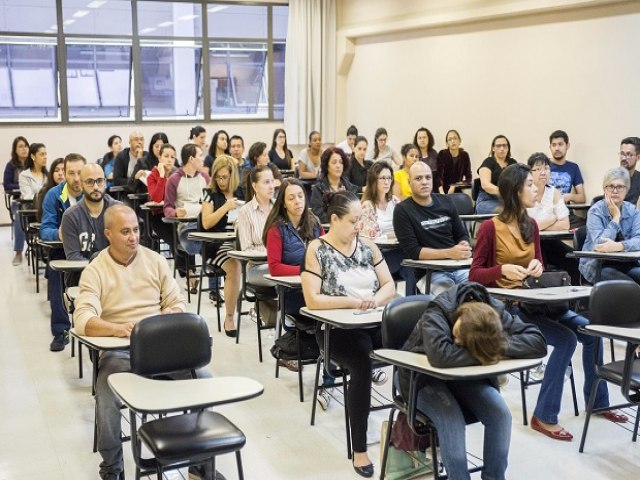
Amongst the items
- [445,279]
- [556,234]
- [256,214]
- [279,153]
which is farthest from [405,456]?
[279,153]

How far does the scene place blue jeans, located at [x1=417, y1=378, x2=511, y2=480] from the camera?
3.02m

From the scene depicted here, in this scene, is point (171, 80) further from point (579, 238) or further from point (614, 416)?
point (614, 416)

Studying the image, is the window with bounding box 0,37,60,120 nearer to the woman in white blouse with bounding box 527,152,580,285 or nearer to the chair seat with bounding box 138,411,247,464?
the woman in white blouse with bounding box 527,152,580,285

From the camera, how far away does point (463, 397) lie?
3188 millimetres

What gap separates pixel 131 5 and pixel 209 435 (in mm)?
10128

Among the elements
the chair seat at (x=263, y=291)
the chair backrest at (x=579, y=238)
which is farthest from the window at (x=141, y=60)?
the chair backrest at (x=579, y=238)

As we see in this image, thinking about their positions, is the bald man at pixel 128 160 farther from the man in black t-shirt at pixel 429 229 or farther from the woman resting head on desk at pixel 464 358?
the woman resting head on desk at pixel 464 358

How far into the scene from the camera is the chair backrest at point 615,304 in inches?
150

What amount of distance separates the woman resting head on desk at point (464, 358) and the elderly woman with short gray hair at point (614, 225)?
91.5 inches

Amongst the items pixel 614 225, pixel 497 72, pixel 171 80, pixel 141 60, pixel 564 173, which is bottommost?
pixel 614 225

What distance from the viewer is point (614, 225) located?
17.4 feet

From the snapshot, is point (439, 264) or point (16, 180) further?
point (16, 180)

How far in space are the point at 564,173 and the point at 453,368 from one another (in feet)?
17.4

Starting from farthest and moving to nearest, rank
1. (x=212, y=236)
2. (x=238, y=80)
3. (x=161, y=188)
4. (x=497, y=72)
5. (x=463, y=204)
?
(x=238, y=80)
(x=497, y=72)
(x=161, y=188)
(x=463, y=204)
(x=212, y=236)
